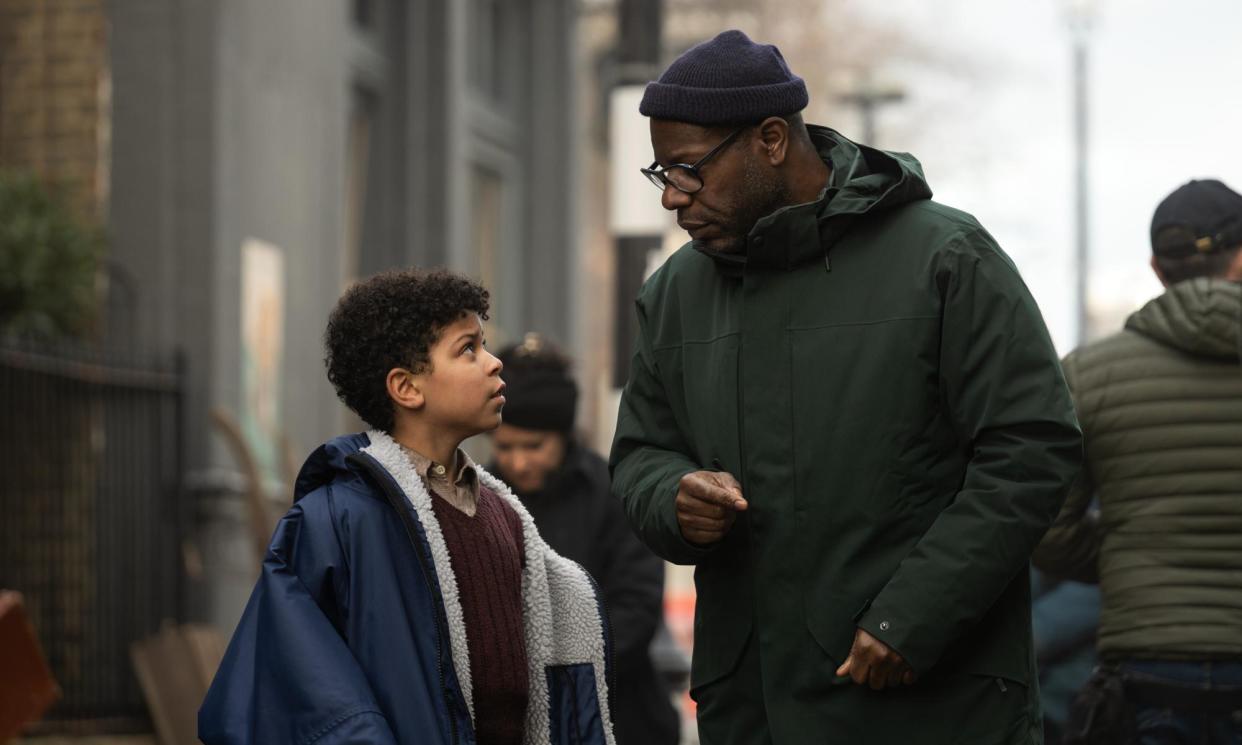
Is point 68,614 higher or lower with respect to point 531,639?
lower

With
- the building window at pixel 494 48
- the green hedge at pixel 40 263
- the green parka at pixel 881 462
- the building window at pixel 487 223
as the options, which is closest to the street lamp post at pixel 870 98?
the building window at pixel 494 48

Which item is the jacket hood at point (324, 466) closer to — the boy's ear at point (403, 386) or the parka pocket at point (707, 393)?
the boy's ear at point (403, 386)

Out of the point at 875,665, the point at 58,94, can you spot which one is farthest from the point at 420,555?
the point at 58,94

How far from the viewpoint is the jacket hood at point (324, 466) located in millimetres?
4324

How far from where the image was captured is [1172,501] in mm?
5125

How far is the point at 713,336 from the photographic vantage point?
13.5 ft

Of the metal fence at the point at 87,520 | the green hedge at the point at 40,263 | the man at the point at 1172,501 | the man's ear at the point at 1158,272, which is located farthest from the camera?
the metal fence at the point at 87,520

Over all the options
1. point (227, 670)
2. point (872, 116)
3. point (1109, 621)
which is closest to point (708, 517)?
point (227, 670)

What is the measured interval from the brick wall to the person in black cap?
636cm

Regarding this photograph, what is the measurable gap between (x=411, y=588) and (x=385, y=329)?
59 cm

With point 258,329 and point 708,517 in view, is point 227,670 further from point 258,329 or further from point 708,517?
point 258,329

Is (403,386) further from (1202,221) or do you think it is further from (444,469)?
(1202,221)

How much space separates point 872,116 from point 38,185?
13675 mm

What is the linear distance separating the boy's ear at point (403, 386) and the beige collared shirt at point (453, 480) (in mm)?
105
